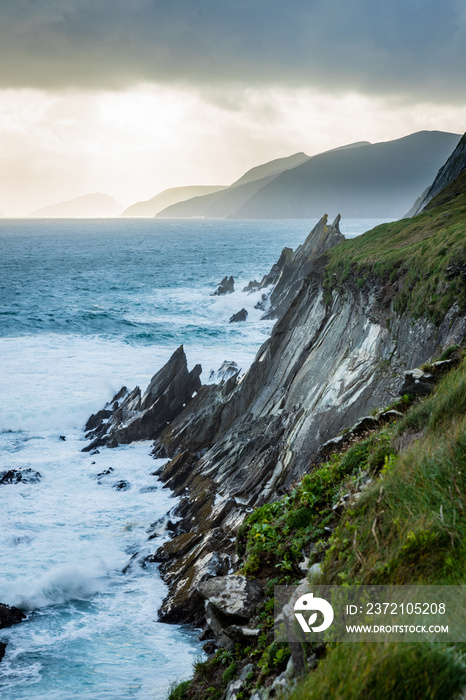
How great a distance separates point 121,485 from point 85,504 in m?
1.79

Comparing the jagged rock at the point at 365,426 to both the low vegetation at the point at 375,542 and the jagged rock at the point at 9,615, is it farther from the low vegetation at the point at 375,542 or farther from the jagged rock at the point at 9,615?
the jagged rock at the point at 9,615

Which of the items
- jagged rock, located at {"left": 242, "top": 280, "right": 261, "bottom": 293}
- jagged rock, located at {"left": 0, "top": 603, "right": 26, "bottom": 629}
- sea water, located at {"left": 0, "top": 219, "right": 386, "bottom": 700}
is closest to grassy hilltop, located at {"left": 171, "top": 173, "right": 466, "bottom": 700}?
sea water, located at {"left": 0, "top": 219, "right": 386, "bottom": 700}

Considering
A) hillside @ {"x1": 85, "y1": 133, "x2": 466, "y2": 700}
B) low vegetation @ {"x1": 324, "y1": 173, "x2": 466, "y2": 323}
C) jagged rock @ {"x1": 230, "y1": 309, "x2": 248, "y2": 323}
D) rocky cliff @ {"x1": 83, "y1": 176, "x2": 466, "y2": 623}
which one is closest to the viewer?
hillside @ {"x1": 85, "y1": 133, "x2": 466, "y2": 700}

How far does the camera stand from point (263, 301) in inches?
2307

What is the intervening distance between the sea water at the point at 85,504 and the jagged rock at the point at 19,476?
1.08 ft

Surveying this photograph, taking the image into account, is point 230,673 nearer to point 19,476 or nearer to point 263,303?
point 19,476

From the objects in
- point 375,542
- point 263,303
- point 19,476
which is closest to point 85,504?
point 19,476

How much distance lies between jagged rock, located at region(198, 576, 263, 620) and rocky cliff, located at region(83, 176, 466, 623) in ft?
10.9

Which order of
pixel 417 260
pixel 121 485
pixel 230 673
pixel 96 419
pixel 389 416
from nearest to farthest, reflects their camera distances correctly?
pixel 230 673 < pixel 389 416 < pixel 417 260 < pixel 121 485 < pixel 96 419

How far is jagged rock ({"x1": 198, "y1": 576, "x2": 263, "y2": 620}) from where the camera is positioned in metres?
6.64


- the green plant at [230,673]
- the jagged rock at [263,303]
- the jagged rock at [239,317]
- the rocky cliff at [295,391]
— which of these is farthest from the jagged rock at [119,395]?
the jagged rock at [263,303]

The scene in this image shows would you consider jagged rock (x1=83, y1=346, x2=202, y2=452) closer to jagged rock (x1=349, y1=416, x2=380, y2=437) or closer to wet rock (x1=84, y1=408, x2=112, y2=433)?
wet rock (x1=84, y1=408, x2=112, y2=433)

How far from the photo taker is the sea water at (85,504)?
425 inches

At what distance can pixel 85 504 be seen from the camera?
19.3 meters
